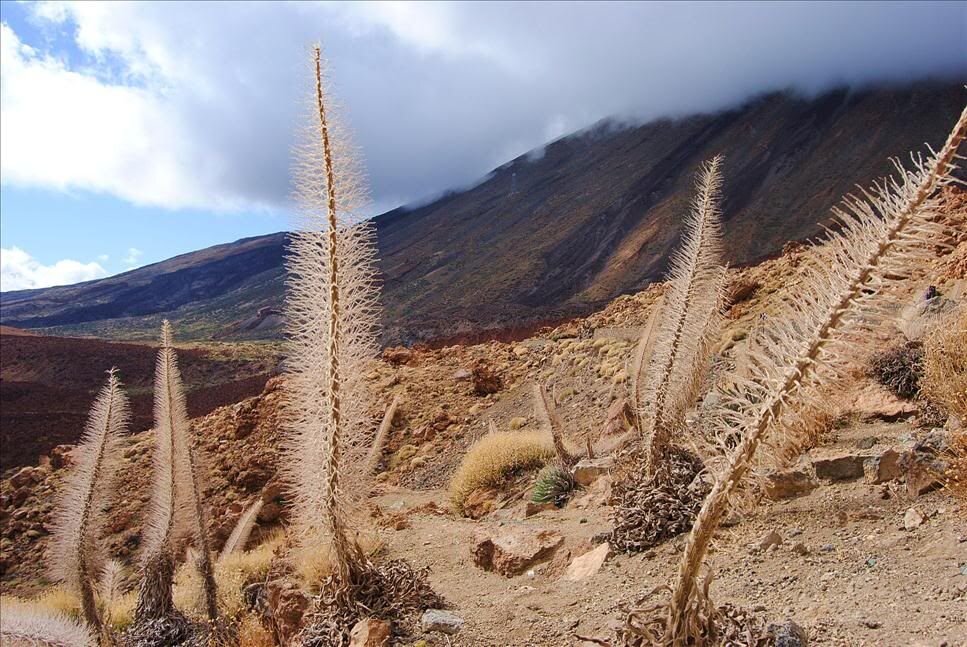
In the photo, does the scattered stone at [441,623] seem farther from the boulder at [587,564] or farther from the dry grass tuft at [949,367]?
the dry grass tuft at [949,367]

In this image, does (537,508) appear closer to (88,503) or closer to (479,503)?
(479,503)

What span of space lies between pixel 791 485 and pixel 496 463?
16.7 ft

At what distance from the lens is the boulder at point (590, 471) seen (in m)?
7.25

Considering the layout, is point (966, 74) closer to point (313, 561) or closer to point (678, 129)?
point (678, 129)

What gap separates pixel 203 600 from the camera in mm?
5906

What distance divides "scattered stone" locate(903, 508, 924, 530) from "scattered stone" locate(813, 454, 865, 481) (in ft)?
2.37

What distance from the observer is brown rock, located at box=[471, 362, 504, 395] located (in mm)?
16484

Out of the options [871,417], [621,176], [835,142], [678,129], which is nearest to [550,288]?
[621,176]

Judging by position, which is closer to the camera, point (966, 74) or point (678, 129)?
point (966, 74)

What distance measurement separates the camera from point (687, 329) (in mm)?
4770

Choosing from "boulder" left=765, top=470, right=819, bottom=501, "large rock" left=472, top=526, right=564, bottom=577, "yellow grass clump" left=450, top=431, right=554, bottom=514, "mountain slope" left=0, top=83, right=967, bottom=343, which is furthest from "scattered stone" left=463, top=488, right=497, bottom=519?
"mountain slope" left=0, top=83, right=967, bottom=343

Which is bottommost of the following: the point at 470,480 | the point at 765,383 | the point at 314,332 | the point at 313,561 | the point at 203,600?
the point at 470,480

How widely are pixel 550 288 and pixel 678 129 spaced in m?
24.1

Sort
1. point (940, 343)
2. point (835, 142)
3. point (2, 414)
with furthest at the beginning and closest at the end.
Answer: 1. point (835, 142)
2. point (2, 414)
3. point (940, 343)
